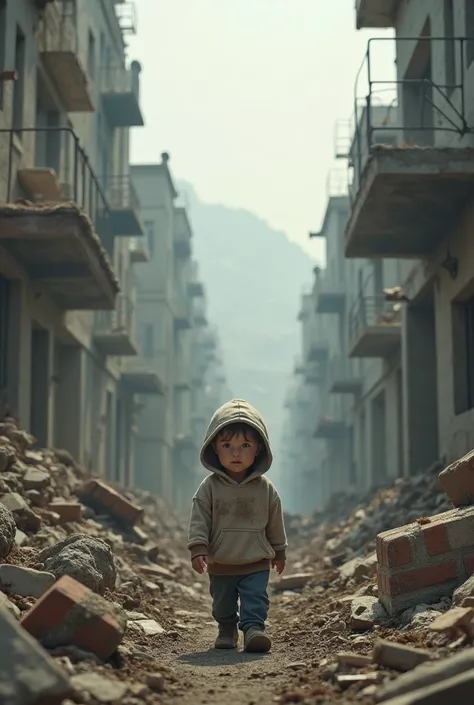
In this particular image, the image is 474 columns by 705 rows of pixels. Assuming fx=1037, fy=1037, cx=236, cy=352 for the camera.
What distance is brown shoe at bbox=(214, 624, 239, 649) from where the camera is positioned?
22.0ft

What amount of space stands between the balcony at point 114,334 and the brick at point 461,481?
52.9 feet

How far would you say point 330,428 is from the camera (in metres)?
38.0

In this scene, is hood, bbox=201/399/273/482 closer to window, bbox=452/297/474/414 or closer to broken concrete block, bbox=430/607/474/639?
broken concrete block, bbox=430/607/474/639

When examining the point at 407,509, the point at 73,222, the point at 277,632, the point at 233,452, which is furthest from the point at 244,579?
the point at 73,222

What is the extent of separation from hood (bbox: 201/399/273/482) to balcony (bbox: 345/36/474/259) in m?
→ 5.94

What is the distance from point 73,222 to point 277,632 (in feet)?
23.0

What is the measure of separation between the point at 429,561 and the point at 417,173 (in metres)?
6.66

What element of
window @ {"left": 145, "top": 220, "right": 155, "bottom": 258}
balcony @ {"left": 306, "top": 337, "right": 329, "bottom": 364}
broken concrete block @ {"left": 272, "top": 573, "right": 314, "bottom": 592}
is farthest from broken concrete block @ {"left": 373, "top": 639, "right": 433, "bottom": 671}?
balcony @ {"left": 306, "top": 337, "right": 329, "bottom": 364}

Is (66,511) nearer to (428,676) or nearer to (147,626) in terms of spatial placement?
(147,626)

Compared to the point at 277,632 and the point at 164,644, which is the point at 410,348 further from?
the point at 164,644

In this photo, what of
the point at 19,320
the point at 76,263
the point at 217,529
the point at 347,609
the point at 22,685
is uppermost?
the point at 76,263

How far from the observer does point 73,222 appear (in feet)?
43.5

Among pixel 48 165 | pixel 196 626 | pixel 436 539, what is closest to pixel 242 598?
pixel 436 539

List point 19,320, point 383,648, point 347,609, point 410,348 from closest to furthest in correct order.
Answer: point 383,648, point 347,609, point 19,320, point 410,348
